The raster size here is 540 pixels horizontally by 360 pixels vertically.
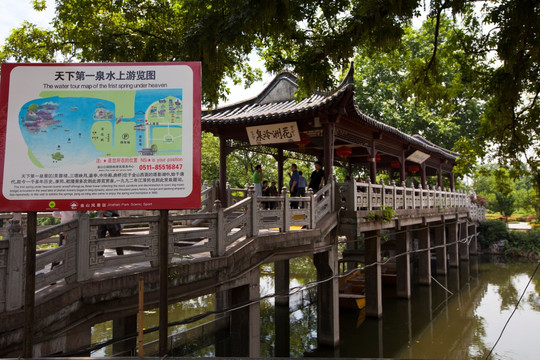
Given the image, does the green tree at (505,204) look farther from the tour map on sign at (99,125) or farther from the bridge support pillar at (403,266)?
the tour map on sign at (99,125)

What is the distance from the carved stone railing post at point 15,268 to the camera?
3.86 meters

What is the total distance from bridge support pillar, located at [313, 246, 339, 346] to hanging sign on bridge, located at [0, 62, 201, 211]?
22.1 feet

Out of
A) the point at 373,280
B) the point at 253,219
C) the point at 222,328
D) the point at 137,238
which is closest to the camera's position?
the point at 137,238

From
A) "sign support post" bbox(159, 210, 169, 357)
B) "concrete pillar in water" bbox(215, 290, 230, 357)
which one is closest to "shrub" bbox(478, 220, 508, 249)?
"concrete pillar in water" bbox(215, 290, 230, 357)

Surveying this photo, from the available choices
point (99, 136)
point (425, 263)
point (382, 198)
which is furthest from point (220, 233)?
point (425, 263)

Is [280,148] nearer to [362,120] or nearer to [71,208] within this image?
[362,120]

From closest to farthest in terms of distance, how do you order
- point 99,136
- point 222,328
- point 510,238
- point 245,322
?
point 99,136 → point 245,322 → point 222,328 → point 510,238

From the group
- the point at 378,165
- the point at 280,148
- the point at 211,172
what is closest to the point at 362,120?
the point at 280,148

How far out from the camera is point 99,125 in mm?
3408

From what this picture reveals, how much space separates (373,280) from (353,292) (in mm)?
2249

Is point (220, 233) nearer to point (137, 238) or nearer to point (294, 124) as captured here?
point (137, 238)

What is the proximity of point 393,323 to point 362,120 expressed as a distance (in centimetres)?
623

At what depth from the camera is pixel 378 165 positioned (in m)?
21.5

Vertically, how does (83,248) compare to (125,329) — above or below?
above
